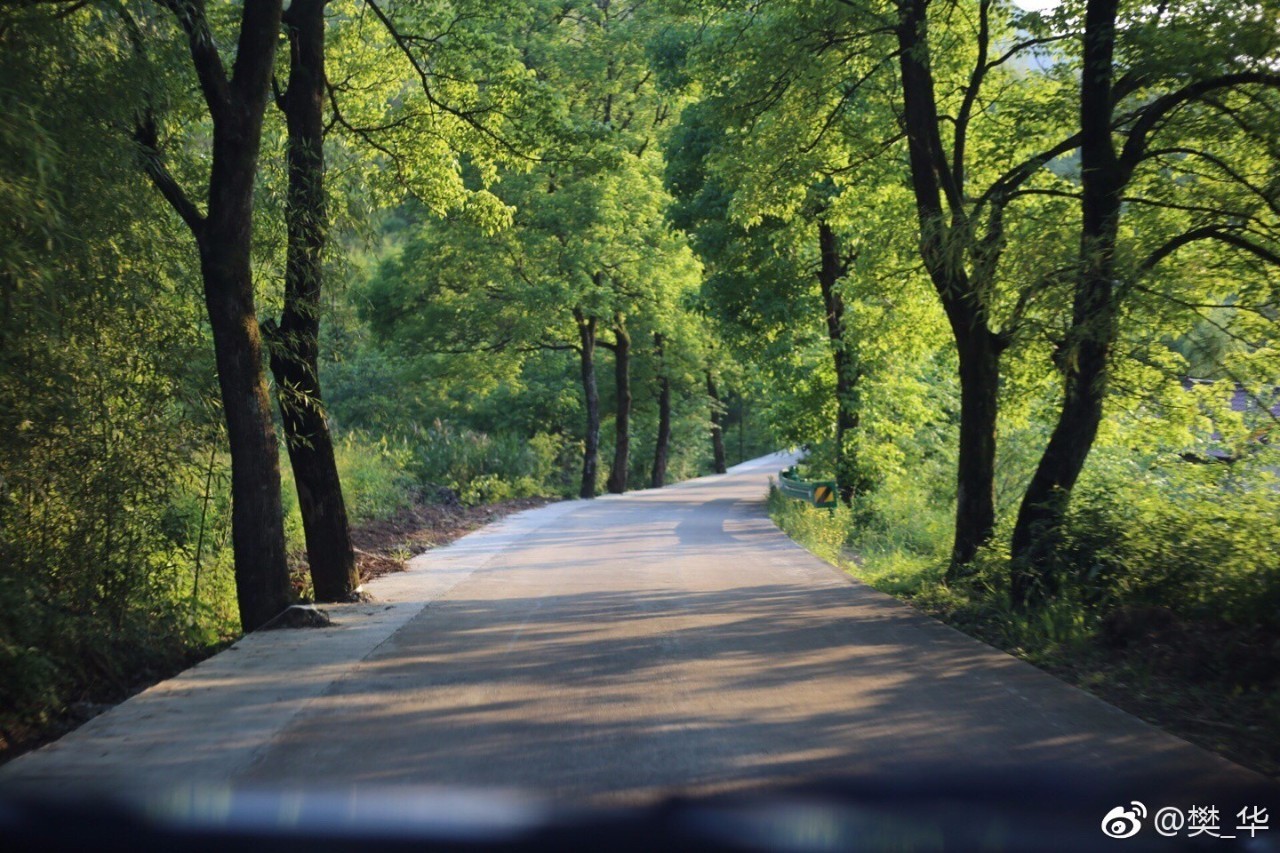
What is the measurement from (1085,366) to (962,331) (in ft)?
9.21

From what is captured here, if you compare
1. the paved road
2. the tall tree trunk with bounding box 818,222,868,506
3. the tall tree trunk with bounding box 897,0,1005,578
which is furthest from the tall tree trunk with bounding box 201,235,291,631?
the tall tree trunk with bounding box 818,222,868,506

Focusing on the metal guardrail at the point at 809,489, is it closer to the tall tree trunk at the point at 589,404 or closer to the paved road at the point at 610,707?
the tall tree trunk at the point at 589,404

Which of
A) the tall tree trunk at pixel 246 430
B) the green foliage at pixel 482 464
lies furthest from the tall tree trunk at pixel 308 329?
the green foliage at pixel 482 464

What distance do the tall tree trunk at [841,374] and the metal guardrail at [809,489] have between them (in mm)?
489

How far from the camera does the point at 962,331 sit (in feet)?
50.3

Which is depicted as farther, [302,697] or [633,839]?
[302,697]

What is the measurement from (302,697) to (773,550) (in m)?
12.8

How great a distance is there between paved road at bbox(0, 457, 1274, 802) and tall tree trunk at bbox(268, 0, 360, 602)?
0.99 metres

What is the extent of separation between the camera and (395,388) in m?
44.2

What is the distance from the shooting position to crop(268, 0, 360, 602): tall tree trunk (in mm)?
13469

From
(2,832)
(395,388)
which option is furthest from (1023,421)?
(395,388)

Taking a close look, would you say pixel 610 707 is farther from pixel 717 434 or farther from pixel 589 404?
pixel 717 434

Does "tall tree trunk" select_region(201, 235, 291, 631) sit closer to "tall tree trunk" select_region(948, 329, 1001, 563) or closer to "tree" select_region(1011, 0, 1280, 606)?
"tree" select_region(1011, 0, 1280, 606)

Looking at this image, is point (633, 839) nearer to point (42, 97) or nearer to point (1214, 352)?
point (42, 97)
